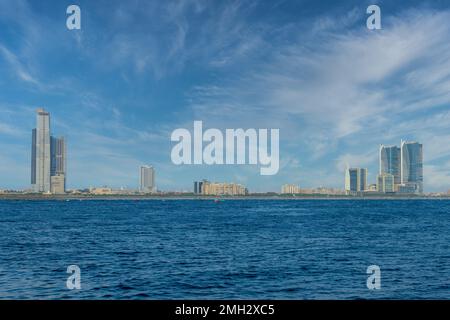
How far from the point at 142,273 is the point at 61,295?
626 centimetres

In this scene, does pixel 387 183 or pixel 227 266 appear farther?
pixel 387 183

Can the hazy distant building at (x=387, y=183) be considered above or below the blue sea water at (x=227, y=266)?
above

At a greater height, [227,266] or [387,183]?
[387,183]

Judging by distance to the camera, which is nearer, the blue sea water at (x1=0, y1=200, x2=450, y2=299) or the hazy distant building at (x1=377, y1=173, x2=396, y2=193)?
the blue sea water at (x1=0, y1=200, x2=450, y2=299)

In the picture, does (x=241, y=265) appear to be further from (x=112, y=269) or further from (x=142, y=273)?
(x=112, y=269)

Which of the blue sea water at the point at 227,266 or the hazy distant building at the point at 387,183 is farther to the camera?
the hazy distant building at the point at 387,183

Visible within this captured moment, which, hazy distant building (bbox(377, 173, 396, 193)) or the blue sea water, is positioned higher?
hazy distant building (bbox(377, 173, 396, 193))

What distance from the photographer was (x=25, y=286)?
22219mm
